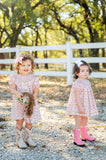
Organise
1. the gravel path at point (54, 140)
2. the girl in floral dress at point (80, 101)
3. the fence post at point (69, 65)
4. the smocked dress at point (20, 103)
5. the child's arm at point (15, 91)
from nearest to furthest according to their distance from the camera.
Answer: the gravel path at point (54, 140), the child's arm at point (15, 91), the smocked dress at point (20, 103), the girl in floral dress at point (80, 101), the fence post at point (69, 65)

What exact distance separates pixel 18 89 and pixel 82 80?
84 centimetres

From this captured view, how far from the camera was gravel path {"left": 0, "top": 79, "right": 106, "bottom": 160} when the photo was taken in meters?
2.63

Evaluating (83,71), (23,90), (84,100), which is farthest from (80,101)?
(23,90)

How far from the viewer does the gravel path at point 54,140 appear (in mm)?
2626

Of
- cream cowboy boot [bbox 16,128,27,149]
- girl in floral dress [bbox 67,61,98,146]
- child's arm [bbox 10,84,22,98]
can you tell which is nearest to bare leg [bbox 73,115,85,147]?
girl in floral dress [bbox 67,61,98,146]

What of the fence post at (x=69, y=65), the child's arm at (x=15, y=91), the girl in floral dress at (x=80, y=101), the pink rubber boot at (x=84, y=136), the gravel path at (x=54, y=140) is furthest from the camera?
the fence post at (x=69, y=65)

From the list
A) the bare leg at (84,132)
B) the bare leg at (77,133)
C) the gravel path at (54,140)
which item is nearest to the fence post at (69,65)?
the gravel path at (54,140)

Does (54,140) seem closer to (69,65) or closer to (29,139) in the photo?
(29,139)

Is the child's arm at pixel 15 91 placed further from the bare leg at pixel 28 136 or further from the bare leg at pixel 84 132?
the bare leg at pixel 84 132

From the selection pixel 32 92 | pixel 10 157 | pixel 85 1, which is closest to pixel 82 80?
pixel 32 92

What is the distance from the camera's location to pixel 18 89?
2.93m

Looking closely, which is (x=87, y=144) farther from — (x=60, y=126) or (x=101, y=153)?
(x=60, y=126)

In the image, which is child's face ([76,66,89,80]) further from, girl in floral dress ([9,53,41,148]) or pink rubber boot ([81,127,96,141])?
pink rubber boot ([81,127,96,141])

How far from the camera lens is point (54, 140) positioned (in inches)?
123
